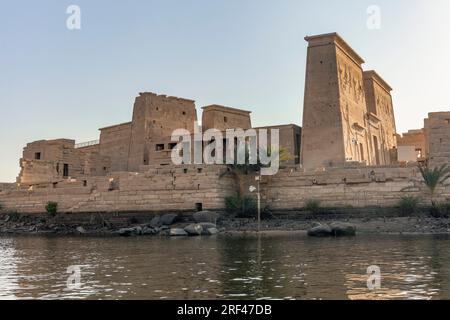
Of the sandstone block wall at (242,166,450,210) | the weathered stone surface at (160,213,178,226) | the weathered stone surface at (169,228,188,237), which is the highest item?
the sandstone block wall at (242,166,450,210)

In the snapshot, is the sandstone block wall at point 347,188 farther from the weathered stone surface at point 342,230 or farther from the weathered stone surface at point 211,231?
the weathered stone surface at point 342,230

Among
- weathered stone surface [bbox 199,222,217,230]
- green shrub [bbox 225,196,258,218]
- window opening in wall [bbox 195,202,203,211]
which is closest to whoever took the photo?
weathered stone surface [bbox 199,222,217,230]

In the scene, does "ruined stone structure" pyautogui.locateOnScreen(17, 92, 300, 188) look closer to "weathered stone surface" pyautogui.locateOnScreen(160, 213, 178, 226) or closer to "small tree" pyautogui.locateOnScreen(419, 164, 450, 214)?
"weathered stone surface" pyautogui.locateOnScreen(160, 213, 178, 226)

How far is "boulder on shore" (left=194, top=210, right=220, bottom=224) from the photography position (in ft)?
77.0

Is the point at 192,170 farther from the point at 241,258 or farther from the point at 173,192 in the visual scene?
the point at 241,258

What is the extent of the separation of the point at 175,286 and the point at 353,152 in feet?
79.3

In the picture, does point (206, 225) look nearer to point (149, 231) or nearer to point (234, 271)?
point (149, 231)

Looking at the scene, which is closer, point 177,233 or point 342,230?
point 342,230

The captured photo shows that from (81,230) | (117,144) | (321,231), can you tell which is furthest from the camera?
(117,144)

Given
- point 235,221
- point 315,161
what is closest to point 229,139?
point 315,161

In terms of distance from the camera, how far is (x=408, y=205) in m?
22.2

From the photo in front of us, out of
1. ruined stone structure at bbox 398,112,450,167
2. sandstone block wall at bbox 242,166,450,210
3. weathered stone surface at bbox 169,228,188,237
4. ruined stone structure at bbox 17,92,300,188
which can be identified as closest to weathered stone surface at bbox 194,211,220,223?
weathered stone surface at bbox 169,228,188,237

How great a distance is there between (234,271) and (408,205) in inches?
564

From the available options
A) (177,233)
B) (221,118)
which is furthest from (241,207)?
(221,118)
